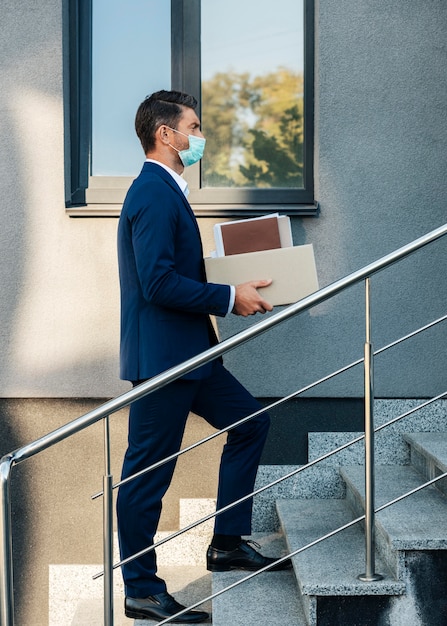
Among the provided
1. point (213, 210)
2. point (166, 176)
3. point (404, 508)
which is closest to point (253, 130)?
point (213, 210)

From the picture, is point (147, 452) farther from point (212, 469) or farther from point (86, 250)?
point (86, 250)

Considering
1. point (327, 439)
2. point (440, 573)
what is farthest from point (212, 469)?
point (440, 573)

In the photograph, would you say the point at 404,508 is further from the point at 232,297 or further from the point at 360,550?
the point at 232,297

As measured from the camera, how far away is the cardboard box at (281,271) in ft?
10.1

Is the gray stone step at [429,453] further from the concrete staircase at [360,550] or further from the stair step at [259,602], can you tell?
the stair step at [259,602]

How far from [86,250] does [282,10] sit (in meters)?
1.49

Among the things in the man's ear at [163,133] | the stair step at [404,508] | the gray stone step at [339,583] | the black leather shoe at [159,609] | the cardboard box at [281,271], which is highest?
the man's ear at [163,133]

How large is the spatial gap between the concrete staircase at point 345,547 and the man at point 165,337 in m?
0.29

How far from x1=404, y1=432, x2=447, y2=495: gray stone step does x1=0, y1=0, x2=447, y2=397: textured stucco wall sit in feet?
0.79

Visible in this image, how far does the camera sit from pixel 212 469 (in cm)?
398

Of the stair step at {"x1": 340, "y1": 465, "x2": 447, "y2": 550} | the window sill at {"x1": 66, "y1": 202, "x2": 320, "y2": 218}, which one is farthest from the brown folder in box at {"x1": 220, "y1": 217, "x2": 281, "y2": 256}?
the stair step at {"x1": 340, "y1": 465, "x2": 447, "y2": 550}

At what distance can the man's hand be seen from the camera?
3.05m

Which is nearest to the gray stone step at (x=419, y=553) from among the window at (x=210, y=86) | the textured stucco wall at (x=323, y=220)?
the textured stucco wall at (x=323, y=220)

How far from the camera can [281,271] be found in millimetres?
3102
